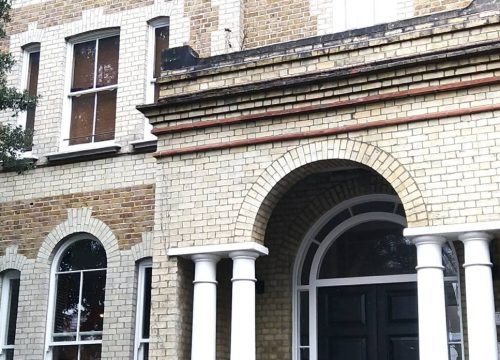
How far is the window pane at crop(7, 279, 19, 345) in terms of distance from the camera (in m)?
13.8

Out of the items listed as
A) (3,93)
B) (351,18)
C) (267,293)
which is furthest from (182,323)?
(351,18)

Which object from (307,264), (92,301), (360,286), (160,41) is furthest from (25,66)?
(360,286)

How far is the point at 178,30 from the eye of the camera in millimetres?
13789

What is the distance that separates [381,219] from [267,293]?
72.6 inches

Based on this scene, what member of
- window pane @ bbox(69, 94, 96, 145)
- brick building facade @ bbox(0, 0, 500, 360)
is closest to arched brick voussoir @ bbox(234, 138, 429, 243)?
brick building facade @ bbox(0, 0, 500, 360)

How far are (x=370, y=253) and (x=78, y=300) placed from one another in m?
4.94

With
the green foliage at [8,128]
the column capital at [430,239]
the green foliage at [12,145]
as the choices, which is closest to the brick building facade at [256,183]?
the column capital at [430,239]

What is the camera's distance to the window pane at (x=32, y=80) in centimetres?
1481

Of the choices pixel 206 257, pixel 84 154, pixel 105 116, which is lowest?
pixel 206 257

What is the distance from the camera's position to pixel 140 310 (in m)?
12.7

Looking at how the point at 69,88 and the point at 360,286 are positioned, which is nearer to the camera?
the point at 360,286

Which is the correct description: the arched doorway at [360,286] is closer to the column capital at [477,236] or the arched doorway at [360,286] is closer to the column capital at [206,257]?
the column capital at [206,257]

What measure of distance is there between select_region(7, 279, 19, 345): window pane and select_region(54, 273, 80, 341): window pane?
0.87m

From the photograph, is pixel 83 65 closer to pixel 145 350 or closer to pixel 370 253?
pixel 145 350
